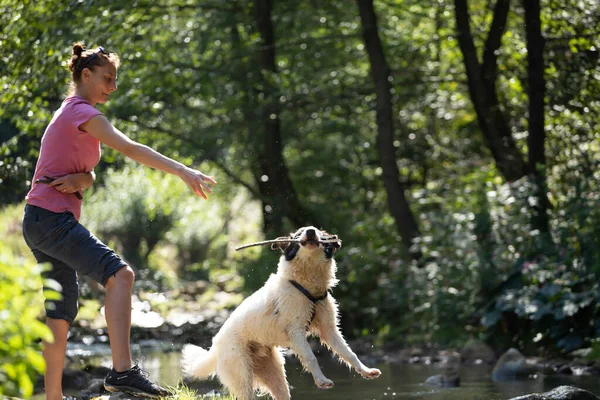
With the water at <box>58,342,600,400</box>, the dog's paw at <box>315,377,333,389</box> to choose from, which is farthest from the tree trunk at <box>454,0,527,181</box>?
the dog's paw at <box>315,377,333,389</box>

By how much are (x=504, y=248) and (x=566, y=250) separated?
103cm

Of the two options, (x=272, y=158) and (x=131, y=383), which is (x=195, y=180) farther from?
(x=272, y=158)

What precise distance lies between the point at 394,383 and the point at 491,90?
6.00 metres

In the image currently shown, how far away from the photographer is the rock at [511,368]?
9039 millimetres

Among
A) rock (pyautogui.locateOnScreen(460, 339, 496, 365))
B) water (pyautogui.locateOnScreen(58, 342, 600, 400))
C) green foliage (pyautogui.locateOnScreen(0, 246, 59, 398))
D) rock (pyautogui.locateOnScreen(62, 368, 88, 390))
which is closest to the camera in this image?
green foliage (pyautogui.locateOnScreen(0, 246, 59, 398))

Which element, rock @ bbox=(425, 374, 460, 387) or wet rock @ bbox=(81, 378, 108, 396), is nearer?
wet rock @ bbox=(81, 378, 108, 396)

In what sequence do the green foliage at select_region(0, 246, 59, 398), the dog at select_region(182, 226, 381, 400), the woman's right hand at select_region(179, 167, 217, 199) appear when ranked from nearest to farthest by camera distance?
1. the green foliage at select_region(0, 246, 59, 398)
2. the woman's right hand at select_region(179, 167, 217, 199)
3. the dog at select_region(182, 226, 381, 400)

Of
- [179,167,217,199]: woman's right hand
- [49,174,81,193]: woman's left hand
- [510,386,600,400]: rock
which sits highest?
[49,174,81,193]: woman's left hand

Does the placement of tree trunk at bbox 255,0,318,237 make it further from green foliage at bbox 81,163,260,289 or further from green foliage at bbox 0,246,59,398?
green foliage at bbox 0,246,59,398

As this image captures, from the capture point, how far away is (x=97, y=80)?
16.5 ft

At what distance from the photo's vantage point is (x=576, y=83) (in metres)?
11.6

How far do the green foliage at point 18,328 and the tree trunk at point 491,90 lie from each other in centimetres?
1056

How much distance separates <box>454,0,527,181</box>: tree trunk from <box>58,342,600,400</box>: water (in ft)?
11.4

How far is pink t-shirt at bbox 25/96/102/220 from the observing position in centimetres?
486
